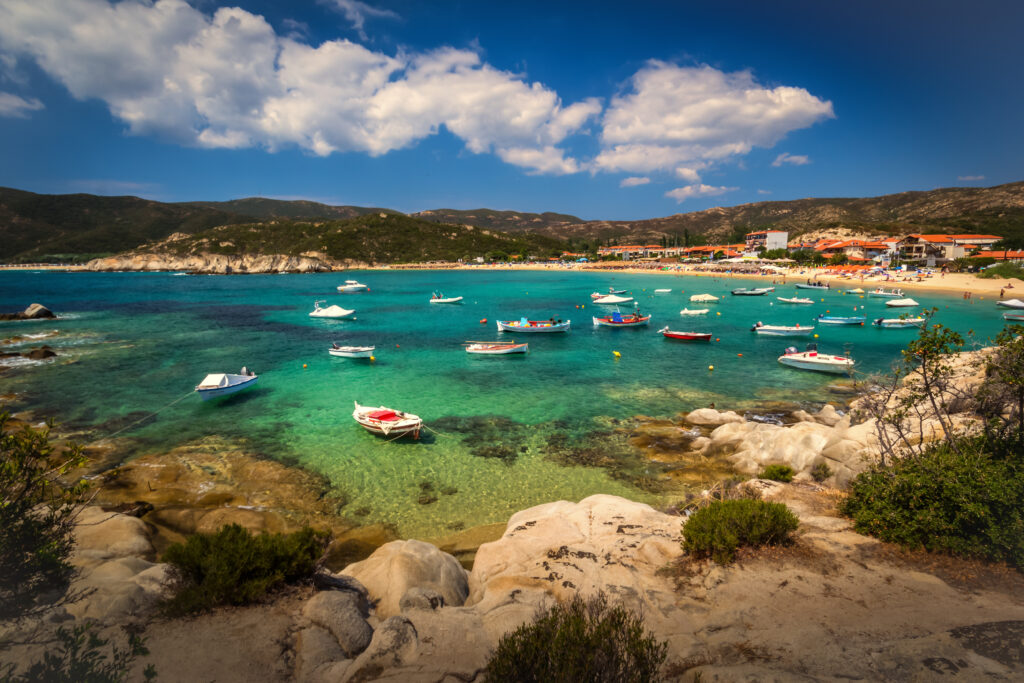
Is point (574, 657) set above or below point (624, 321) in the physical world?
above

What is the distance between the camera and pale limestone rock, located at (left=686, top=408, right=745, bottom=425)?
68.3 feet

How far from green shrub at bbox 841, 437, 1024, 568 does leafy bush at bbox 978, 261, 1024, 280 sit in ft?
308

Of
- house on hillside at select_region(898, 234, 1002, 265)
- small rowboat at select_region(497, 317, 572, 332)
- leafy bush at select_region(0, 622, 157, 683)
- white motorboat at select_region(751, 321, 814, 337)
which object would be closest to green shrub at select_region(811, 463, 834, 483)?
leafy bush at select_region(0, 622, 157, 683)

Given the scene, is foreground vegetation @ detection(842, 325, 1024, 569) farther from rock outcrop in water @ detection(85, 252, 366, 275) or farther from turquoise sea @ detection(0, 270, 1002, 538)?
rock outcrop in water @ detection(85, 252, 366, 275)


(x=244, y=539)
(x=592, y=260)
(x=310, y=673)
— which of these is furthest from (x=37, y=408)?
(x=592, y=260)

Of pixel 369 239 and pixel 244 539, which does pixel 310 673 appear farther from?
pixel 369 239

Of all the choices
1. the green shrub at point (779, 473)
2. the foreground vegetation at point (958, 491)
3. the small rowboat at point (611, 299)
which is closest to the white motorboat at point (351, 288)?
the small rowboat at point (611, 299)

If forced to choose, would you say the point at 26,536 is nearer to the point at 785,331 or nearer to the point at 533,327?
the point at 533,327

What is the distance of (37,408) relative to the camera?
2266cm

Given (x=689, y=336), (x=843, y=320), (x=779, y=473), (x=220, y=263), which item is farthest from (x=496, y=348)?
(x=220, y=263)

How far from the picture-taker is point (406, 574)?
29.4 ft

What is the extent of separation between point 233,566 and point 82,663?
2323 mm

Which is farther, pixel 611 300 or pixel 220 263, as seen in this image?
pixel 220 263

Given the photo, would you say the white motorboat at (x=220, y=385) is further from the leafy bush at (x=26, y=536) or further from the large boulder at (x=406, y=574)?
the large boulder at (x=406, y=574)
